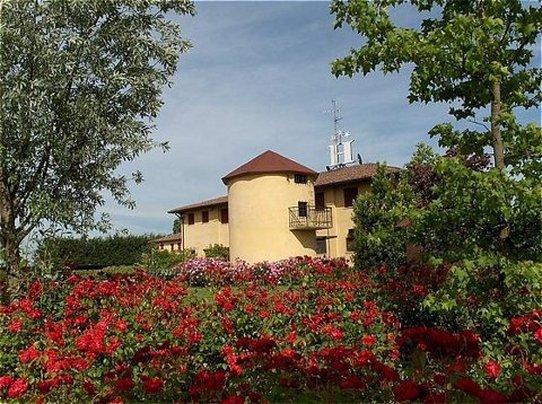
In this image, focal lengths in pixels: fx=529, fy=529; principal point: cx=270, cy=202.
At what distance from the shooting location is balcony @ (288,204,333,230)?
32.9 m

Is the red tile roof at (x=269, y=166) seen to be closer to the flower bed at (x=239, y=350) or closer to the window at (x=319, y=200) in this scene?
the window at (x=319, y=200)

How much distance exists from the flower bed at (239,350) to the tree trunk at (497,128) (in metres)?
1.87

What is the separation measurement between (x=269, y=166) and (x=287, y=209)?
9.53 feet

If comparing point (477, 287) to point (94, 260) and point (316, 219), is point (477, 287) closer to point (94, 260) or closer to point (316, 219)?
point (316, 219)

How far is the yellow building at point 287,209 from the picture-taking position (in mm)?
32438

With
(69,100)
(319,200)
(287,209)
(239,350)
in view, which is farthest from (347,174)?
(239,350)

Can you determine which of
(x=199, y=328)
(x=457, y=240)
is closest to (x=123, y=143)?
(x=199, y=328)

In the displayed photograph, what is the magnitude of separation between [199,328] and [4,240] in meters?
4.35

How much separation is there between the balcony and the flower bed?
2277 cm

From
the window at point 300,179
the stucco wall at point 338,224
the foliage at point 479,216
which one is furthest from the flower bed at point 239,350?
the stucco wall at point 338,224

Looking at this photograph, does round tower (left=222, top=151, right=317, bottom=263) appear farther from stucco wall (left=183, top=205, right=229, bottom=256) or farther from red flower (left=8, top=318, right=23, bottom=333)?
red flower (left=8, top=318, right=23, bottom=333)

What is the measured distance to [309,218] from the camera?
3359cm

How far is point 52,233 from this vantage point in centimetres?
869

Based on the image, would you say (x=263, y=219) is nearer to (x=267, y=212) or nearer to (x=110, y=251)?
(x=267, y=212)
